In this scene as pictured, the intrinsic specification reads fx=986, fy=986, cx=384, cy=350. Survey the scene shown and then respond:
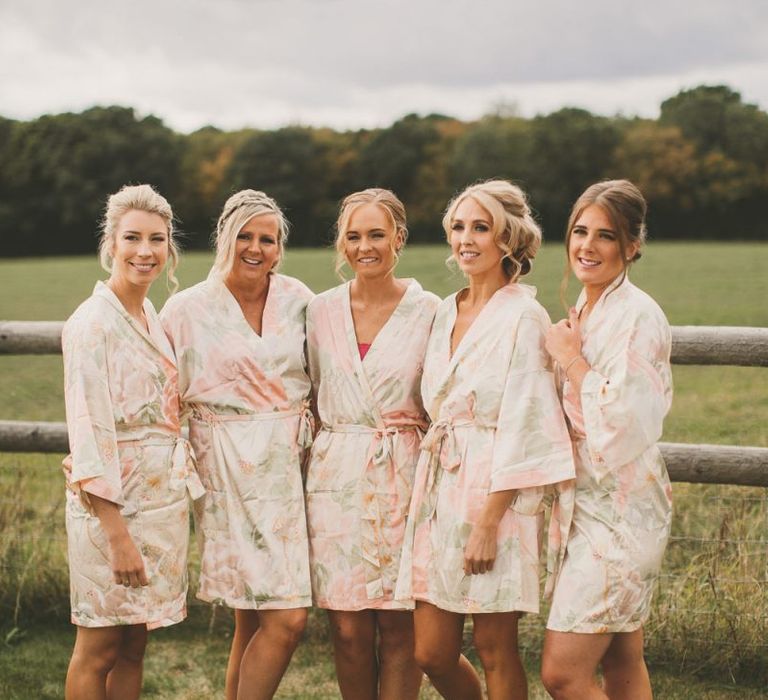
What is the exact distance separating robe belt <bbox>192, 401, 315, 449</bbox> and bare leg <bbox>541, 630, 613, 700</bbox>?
44.8 inches

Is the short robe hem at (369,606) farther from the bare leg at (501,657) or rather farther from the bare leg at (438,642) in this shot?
the bare leg at (501,657)

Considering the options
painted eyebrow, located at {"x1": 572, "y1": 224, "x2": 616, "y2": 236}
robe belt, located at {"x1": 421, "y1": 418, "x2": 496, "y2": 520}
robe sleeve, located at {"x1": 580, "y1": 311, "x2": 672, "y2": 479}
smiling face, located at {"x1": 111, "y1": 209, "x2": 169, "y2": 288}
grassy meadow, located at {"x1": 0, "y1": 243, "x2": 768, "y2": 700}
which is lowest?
grassy meadow, located at {"x1": 0, "y1": 243, "x2": 768, "y2": 700}

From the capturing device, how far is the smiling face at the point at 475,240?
332 cm

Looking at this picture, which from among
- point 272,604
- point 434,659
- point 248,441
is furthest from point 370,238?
point 434,659

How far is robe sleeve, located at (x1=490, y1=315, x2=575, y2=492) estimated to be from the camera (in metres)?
3.12

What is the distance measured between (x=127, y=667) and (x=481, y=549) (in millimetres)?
1375

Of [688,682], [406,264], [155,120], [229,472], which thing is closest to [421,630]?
[229,472]

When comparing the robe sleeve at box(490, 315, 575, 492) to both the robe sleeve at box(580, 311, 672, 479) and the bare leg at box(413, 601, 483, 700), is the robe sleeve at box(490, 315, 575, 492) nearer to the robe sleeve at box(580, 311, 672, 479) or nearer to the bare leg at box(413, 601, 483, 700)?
the robe sleeve at box(580, 311, 672, 479)

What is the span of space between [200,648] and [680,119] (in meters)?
59.7

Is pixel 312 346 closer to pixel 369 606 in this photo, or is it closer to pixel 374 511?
pixel 374 511

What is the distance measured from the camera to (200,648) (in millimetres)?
4727

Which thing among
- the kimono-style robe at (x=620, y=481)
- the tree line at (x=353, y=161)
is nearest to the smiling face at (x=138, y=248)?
the kimono-style robe at (x=620, y=481)

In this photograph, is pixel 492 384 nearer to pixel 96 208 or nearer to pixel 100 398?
pixel 100 398

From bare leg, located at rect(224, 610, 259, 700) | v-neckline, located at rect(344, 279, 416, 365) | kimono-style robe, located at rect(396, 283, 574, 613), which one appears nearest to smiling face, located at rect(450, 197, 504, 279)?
kimono-style robe, located at rect(396, 283, 574, 613)
